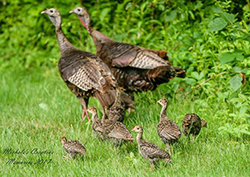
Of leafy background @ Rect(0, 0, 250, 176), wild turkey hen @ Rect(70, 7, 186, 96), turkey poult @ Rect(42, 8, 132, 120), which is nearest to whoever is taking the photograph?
leafy background @ Rect(0, 0, 250, 176)

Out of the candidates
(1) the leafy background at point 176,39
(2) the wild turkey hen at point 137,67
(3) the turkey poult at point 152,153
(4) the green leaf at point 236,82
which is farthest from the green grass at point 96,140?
(4) the green leaf at point 236,82

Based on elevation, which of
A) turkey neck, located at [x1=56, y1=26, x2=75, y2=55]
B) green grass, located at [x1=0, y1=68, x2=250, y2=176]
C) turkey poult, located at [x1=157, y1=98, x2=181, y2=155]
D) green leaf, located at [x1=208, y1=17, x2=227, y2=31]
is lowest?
green grass, located at [x1=0, y1=68, x2=250, y2=176]

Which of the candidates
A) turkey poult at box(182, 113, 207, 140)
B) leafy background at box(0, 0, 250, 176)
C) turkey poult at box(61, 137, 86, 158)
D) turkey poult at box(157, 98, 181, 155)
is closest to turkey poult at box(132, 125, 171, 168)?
turkey poult at box(157, 98, 181, 155)

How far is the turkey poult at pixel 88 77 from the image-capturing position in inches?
222

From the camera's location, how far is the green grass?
4219mm

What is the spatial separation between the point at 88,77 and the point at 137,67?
0.74m

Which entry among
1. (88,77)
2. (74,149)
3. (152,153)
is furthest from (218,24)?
(88,77)

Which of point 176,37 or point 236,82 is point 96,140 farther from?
point 176,37

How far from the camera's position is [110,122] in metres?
4.97

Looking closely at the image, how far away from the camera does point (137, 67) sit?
6105 mm

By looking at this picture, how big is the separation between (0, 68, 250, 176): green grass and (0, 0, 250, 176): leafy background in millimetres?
183

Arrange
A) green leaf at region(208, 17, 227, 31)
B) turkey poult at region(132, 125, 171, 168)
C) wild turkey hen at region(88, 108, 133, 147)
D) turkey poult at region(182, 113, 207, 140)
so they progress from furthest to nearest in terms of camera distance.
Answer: turkey poult at region(182, 113, 207, 140), wild turkey hen at region(88, 108, 133, 147), green leaf at region(208, 17, 227, 31), turkey poult at region(132, 125, 171, 168)

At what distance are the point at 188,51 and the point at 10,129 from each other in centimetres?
295

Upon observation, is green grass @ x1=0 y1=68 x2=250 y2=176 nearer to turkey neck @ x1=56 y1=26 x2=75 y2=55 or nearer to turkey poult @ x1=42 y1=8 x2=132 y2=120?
turkey poult @ x1=42 y1=8 x2=132 y2=120
